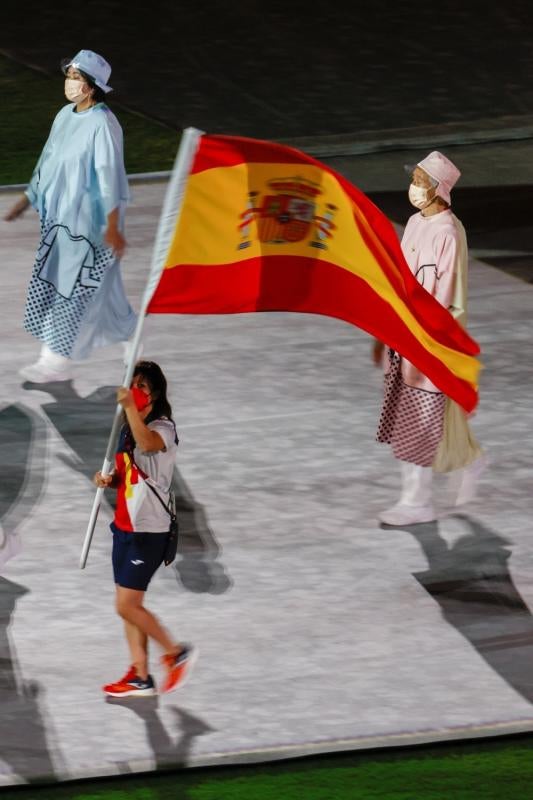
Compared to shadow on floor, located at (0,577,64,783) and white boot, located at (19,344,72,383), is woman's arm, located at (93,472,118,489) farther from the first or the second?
white boot, located at (19,344,72,383)

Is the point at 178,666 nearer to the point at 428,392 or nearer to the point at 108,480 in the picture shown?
the point at 108,480

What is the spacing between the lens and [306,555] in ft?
27.7

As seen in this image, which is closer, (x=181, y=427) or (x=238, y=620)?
(x=238, y=620)

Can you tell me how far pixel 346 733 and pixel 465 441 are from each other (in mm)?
2211

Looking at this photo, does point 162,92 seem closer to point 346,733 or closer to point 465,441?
point 465,441

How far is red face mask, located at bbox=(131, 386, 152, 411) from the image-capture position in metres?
6.89

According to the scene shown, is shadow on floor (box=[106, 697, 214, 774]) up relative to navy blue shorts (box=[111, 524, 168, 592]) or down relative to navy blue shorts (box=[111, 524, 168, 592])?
down

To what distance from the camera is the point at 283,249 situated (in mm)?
7387

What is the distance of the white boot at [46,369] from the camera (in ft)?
34.8

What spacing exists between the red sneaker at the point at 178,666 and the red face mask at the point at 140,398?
3.15 feet

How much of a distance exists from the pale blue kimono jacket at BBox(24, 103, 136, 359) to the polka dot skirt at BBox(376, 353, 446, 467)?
2256 mm

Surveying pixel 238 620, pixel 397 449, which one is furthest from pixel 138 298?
pixel 238 620

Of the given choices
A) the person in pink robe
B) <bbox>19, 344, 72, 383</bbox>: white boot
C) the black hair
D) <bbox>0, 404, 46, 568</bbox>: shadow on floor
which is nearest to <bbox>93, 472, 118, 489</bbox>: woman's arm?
the black hair

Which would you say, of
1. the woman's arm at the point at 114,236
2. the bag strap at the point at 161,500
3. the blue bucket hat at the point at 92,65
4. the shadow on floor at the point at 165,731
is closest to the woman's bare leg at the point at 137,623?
the shadow on floor at the point at 165,731
